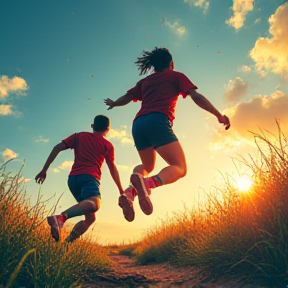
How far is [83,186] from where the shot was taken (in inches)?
163

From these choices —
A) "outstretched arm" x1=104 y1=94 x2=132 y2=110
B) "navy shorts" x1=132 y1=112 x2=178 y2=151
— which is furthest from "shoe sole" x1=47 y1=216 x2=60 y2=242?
"outstretched arm" x1=104 y1=94 x2=132 y2=110

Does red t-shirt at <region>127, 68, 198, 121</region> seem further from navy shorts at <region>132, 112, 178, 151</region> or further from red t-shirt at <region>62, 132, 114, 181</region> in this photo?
red t-shirt at <region>62, 132, 114, 181</region>

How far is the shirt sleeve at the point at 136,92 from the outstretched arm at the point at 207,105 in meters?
0.91

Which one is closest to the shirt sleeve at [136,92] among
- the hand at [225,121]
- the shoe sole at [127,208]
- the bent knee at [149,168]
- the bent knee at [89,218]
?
the bent knee at [149,168]

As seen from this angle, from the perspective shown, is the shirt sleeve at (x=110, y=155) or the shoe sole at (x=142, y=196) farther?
the shirt sleeve at (x=110, y=155)

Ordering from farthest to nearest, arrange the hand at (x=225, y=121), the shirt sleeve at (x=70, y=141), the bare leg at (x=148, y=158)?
1. the shirt sleeve at (x=70, y=141)
2. the bare leg at (x=148, y=158)
3. the hand at (x=225, y=121)

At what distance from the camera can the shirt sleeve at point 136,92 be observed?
4.41 m

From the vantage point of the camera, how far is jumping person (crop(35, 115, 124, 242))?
405 centimetres

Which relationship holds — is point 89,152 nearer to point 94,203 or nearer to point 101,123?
point 101,123

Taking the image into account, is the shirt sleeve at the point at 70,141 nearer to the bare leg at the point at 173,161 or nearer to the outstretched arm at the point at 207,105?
the bare leg at the point at 173,161

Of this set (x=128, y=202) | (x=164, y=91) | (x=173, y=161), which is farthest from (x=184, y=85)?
(x=128, y=202)

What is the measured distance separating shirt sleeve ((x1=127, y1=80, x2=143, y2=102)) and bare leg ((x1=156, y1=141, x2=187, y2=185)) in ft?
3.94

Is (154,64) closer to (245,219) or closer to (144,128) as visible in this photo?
(144,128)

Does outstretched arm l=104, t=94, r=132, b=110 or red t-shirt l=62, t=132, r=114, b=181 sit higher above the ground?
outstretched arm l=104, t=94, r=132, b=110
